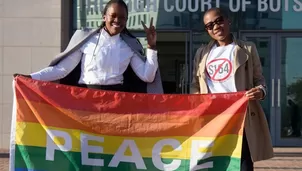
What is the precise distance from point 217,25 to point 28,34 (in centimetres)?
736

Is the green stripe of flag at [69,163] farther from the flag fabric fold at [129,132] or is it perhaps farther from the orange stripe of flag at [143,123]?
the orange stripe of flag at [143,123]

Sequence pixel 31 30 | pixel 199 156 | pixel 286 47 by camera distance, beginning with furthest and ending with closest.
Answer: pixel 286 47 < pixel 31 30 < pixel 199 156

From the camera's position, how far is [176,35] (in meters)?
12.4

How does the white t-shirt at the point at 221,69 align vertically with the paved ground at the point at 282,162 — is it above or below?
above

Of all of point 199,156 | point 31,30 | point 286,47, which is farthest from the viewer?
point 286,47

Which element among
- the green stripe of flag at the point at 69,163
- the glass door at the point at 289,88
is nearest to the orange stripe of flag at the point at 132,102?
the green stripe of flag at the point at 69,163

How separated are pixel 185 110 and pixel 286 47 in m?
8.14

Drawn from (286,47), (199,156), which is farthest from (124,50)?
(286,47)

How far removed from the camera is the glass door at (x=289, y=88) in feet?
40.9

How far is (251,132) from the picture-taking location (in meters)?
4.75

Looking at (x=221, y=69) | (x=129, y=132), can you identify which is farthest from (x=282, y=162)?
(x=129, y=132)

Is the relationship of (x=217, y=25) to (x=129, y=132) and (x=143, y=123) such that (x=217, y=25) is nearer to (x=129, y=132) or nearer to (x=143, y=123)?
(x=143, y=123)

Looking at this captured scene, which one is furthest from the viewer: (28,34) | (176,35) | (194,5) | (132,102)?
(176,35)

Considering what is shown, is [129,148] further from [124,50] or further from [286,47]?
[286,47]
